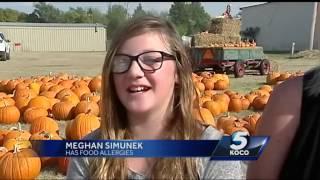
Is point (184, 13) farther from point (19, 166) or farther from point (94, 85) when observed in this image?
point (19, 166)

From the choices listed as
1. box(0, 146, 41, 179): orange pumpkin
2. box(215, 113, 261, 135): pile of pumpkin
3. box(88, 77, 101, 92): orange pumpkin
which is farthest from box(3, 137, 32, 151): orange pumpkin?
box(88, 77, 101, 92): orange pumpkin

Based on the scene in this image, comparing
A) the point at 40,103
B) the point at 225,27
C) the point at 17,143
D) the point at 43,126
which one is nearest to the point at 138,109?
the point at 17,143

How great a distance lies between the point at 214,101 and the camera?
6891mm

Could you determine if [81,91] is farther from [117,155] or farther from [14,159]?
[117,155]

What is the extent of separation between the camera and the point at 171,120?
1784 millimetres

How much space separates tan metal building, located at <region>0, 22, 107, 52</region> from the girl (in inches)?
1750

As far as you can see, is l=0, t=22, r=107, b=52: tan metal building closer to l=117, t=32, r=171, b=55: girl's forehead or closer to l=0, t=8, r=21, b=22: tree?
l=0, t=8, r=21, b=22: tree

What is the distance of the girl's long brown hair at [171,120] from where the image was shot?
1.67m

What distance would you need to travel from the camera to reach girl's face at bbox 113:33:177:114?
5.40ft

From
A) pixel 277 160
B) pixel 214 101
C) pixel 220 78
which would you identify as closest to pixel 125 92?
pixel 277 160

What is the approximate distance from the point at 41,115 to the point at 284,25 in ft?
130

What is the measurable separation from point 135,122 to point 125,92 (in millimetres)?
137

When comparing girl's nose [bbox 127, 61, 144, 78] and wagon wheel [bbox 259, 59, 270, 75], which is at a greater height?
girl's nose [bbox 127, 61, 144, 78]

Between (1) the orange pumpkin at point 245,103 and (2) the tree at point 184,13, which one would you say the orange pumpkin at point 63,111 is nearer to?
(2) the tree at point 184,13
